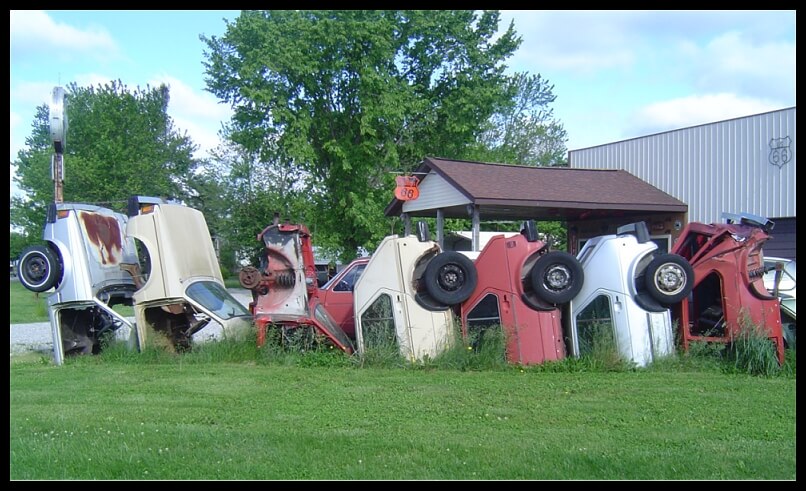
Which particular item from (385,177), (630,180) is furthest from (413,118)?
(630,180)

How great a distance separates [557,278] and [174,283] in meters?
5.46

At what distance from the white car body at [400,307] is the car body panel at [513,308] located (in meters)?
0.43

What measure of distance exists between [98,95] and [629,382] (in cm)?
3734

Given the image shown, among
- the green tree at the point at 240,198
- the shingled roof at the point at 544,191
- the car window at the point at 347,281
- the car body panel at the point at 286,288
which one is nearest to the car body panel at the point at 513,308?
the car body panel at the point at 286,288

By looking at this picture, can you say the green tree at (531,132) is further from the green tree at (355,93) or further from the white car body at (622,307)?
the white car body at (622,307)

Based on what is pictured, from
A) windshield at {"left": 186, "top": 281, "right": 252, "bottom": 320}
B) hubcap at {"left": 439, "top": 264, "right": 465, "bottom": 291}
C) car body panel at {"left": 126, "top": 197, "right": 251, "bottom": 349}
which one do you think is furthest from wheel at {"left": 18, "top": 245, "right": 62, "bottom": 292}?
hubcap at {"left": 439, "top": 264, "right": 465, "bottom": 291}

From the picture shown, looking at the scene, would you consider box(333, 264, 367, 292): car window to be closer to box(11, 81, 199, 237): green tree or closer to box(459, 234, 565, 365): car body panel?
box(459, 234, 565, 365): car body panel

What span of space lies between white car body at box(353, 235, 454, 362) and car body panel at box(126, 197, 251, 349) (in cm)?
201

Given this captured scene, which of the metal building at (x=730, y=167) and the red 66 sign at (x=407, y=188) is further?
the red 66 sign at (x=407, y=188)

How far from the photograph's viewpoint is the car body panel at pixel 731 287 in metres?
9.27

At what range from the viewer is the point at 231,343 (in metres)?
10.3

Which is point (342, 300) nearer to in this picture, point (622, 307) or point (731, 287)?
point (622, 307)

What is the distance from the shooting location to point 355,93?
28.2 metres

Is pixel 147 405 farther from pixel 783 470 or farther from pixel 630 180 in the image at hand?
pixel 630 180
